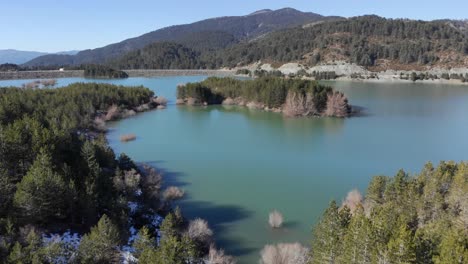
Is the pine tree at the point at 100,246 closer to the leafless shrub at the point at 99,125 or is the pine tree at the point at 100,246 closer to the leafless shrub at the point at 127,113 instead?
the leafless shrub at the point at 99,125

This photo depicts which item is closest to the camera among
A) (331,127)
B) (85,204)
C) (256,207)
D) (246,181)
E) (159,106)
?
(85,204)

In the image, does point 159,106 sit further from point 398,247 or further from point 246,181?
point 398,247

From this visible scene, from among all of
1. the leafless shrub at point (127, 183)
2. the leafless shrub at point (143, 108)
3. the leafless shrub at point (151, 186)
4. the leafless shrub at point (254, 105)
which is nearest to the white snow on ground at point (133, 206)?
the leafless shrub at point (127, 183)

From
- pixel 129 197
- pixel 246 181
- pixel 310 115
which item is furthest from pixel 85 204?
pixel 310 115

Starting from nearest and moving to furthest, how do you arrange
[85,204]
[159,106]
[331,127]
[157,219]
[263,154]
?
1. [85,204]
2. [157,219]
3. [263,154]
4. [331,127]
5. [159,106]

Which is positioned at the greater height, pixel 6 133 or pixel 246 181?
pixel 6 133

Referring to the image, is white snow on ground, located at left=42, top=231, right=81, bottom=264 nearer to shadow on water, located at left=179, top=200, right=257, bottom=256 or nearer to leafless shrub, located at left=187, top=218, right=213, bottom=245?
leafless shrub, located at left=187, top=218, right=213, bottom=245

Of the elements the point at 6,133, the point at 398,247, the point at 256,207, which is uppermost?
the point at 6,133

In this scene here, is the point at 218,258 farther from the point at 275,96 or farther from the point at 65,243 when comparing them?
the point at 275,96

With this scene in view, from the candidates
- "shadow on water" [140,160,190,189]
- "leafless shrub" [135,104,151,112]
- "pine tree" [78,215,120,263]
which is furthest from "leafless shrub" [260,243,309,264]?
"leafless shrub" [135,104,151,112]
